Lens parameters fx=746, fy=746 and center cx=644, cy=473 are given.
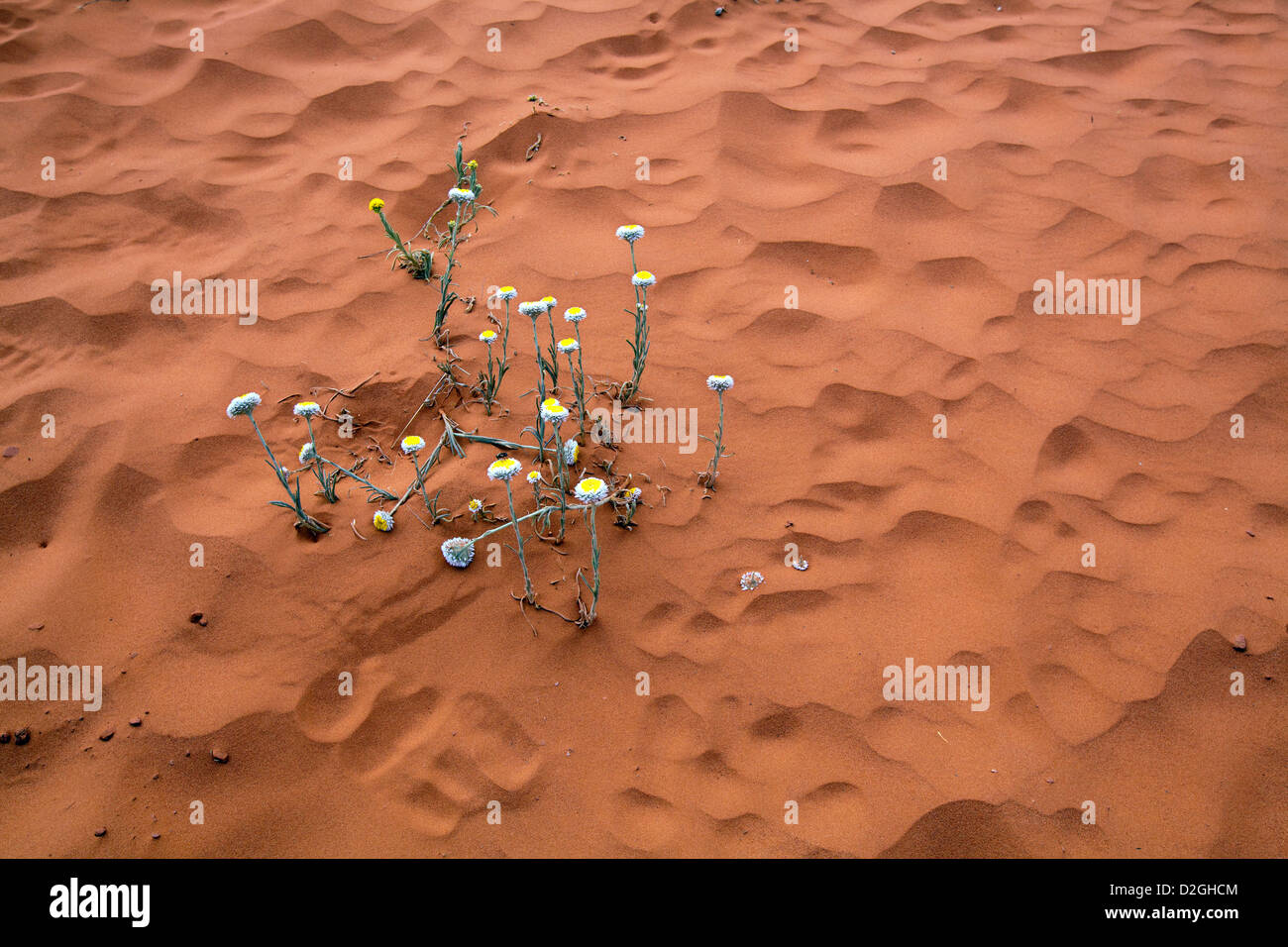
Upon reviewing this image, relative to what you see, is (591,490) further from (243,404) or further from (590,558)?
(243,404)

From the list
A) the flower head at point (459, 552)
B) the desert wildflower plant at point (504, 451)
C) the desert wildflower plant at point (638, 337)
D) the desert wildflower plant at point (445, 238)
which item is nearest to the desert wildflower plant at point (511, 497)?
the desert wildflower plant at point (504, 451)

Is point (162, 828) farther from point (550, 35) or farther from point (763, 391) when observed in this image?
point (550, 35)

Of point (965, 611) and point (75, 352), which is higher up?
point (75, 352)

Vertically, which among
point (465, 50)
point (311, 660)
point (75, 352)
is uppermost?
point (465, 50)

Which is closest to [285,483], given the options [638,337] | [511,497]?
[511,497]

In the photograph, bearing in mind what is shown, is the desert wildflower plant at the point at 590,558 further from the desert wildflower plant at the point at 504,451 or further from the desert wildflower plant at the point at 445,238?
the desert wildflower plant at the point at 445,238

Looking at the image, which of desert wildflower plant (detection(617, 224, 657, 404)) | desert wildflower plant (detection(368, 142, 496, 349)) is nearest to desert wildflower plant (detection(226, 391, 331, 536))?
desert wildflower plant (detection(368, 142, 496, 349))

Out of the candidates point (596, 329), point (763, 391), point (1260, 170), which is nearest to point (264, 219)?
point (596, 329)
